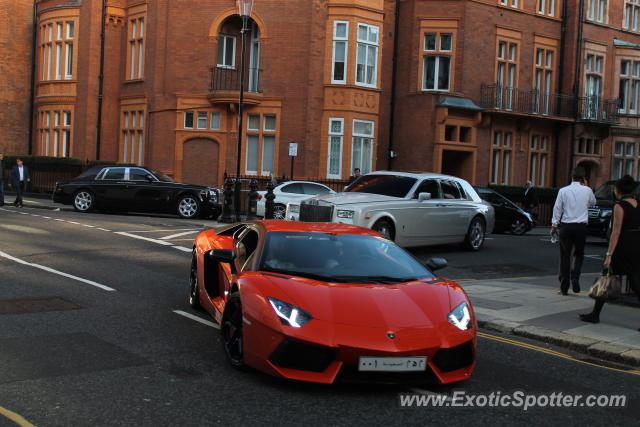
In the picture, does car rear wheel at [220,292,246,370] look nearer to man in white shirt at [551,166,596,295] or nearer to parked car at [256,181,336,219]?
man in white shirt at [551,166,596,295]

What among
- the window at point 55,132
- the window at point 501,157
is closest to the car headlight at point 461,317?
the window at point 501,157

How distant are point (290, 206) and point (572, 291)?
6634 mm

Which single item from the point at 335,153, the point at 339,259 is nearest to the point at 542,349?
the point at 339,259

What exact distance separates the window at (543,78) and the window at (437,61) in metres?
5.07

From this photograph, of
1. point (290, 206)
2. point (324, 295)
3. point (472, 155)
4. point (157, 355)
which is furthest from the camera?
point (472, 155)

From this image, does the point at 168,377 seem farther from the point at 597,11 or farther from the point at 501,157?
the point at 597,11

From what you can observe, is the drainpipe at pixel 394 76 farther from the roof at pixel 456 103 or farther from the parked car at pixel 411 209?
the parked car at pixel 411 209

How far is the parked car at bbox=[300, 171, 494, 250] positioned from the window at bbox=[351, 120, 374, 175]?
11.8 m

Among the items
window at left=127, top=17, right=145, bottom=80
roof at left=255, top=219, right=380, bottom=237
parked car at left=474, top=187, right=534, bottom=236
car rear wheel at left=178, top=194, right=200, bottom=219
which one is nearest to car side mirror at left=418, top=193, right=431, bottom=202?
roof at left=255, top=219, right=380, bottom=237

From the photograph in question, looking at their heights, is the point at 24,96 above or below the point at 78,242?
above

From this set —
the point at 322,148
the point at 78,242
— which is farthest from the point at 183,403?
the point at 322,148

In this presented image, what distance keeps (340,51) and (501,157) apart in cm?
851

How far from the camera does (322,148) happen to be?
94.0 feet

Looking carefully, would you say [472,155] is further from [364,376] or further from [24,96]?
[364,376]
